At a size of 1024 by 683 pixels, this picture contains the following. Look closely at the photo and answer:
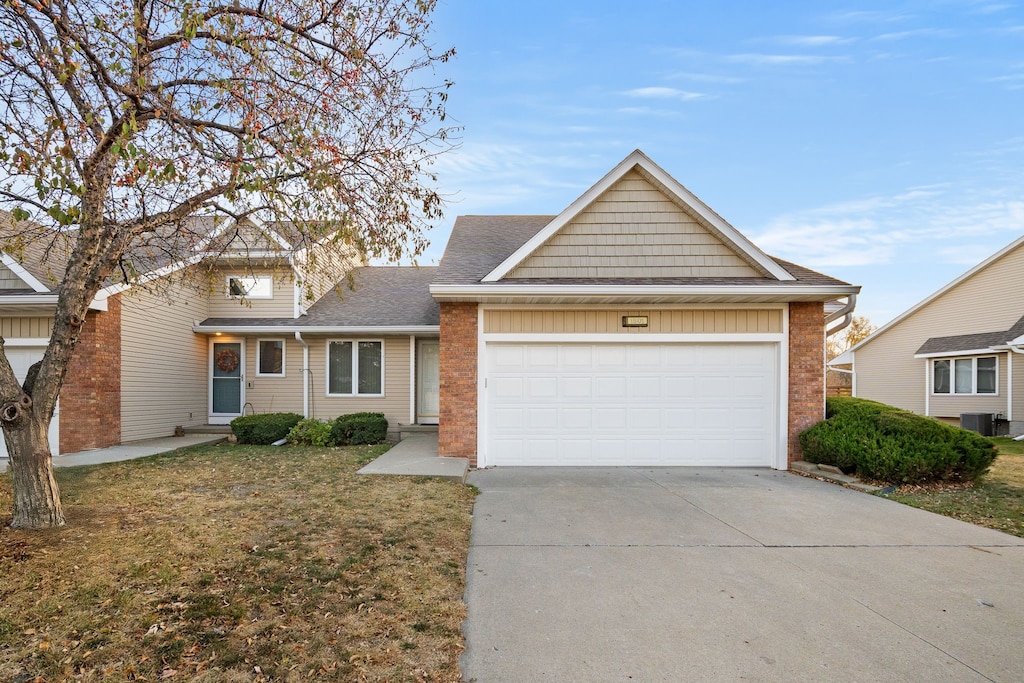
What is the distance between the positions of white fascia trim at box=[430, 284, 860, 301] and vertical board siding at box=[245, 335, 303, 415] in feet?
21.2

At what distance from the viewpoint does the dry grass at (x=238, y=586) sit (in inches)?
112

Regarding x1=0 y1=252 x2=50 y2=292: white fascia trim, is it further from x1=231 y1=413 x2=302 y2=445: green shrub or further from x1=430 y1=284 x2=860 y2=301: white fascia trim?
x1=430 y1=284 x2=860 y2=301: white fascia trim

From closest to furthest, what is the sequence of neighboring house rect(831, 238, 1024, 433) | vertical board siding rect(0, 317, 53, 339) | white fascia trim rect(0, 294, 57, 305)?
1. white fascia trim rect(0, 294, 57, 305)
2. vertical board siding rect(0, 317, 53, 339)
3. neighboring house rect(831, 238, 1024, 433)

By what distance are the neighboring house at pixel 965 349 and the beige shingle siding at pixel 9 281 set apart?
23903mm

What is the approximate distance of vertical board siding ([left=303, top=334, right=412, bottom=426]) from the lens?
507 inches

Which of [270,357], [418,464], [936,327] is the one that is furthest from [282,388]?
[936,327]

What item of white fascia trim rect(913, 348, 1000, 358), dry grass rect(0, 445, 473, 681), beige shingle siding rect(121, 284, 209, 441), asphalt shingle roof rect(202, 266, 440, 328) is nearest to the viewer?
dry grass rect(0, 445, 473, 681)

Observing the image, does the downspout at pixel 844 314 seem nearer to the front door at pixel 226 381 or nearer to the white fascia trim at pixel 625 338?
the white fascia trim at pixel 625 338

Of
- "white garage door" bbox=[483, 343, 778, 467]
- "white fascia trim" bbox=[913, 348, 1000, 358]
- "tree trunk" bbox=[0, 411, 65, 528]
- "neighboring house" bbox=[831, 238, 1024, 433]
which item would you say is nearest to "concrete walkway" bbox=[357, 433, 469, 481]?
"white garage door" bbox=[483, 343, 778, 467]

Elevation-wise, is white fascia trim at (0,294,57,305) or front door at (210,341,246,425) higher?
white fascia trim at (0,294,57,305)

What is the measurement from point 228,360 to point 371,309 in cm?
391

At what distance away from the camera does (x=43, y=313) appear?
10.0 metres

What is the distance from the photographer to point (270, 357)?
43.2 ft

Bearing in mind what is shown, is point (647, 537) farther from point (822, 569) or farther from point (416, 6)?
point (416, 6)
